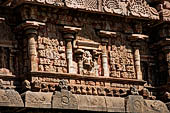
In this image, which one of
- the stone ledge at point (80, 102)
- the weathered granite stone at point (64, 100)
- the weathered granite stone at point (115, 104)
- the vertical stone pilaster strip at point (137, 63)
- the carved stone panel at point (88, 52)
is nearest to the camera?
the stone ledge at point (80, 102)

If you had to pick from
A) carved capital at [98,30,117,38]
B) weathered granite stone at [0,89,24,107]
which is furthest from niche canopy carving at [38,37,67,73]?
weathered granite stone at [0,89,24,107]

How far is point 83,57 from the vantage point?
22.6 metres

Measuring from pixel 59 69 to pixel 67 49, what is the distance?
2.76 feet

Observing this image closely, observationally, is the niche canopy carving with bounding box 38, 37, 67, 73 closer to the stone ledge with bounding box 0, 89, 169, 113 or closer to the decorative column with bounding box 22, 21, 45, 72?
the decorative column with bounding box 22, 21, 45, 72

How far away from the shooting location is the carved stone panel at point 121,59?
76.5 ft

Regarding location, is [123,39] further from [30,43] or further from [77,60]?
[30,43]

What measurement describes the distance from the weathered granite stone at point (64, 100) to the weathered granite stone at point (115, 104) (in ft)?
4.37

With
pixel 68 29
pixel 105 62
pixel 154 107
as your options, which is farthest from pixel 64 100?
pixel 154 107

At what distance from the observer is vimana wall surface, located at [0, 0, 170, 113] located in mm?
20844

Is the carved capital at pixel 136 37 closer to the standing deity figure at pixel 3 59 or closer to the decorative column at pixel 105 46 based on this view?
the decorative column at pixel 105 46

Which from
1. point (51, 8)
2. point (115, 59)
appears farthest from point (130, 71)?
point (51, 8)

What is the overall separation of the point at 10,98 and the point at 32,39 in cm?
274

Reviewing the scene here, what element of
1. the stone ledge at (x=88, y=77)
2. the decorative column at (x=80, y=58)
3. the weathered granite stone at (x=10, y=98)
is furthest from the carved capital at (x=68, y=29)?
the weathered granite stone at (x=10, y=98)

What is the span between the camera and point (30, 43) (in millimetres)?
21516
